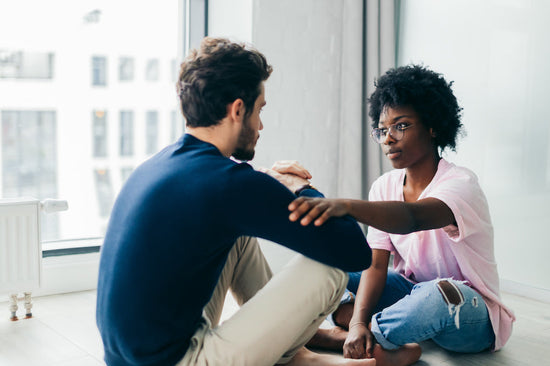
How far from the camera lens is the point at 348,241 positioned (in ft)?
4.38

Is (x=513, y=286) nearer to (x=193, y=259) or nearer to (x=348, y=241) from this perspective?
(x=348, y=241)

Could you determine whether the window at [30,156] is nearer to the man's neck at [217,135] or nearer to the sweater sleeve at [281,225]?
the man's neck at [217,135]

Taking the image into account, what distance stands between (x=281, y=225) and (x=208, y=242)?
0.15m

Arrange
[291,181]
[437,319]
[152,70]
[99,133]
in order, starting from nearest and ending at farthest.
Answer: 1. [291,181]
2. [437,319]
3. [99,133]
4. [152,70]

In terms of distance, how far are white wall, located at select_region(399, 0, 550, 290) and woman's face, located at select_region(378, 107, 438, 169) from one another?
911 mm

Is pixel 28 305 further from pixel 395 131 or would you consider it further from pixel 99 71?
pixel 395 131

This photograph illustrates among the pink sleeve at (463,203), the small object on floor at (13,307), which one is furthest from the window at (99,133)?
the pink sleeve at (463,203)

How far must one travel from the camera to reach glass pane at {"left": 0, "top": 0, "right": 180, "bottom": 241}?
8.30 ft

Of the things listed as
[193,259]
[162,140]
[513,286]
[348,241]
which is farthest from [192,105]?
[513,286]

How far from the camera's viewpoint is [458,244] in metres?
1.76

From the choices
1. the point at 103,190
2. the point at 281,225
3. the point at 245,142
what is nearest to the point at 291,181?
the point at 245,142

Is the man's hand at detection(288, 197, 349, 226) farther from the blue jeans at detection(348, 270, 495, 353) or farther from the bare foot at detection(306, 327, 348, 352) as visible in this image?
the bare foot at detection(306, 327, 348, 352)

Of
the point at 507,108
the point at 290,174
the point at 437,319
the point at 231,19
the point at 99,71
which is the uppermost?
the point at 231,19

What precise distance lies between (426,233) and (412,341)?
331 millimetres
